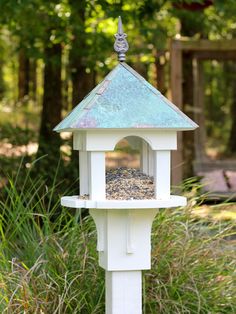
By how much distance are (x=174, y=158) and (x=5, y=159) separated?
2.34 meters

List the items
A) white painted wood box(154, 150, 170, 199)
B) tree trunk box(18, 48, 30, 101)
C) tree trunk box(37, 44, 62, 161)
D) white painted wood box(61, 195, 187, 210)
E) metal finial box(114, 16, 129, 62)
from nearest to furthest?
1. white painted wood box(61, 195, 187, 210)
2. white painted wood box(154, 150, 170, 199)
3. metal finial box(114, 16, 129, 62)
4. tree trunk box(37, 44, 62, 161)
5. tree trunk box(18, 48, 30, 101)

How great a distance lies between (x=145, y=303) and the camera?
450cm

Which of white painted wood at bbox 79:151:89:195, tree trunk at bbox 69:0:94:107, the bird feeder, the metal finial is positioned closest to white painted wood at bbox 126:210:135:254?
the bird feeder

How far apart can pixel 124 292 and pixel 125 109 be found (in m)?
1.02

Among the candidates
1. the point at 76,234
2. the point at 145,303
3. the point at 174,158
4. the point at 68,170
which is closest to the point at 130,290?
the point at 145,303

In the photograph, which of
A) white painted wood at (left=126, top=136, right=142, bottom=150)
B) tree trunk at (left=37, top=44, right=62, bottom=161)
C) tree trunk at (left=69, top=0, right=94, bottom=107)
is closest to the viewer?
white painted wood at (left=126, top=136, right=142, bottom=150)

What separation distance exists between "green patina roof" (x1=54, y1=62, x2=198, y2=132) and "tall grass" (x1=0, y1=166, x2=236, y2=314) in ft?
3.04

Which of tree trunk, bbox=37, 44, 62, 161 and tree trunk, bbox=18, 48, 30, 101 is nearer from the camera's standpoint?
tree trunk, bbox=37, 44, 62, 161

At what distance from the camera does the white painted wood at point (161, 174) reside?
3949 mm

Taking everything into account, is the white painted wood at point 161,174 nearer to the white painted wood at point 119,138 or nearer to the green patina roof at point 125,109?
the white painted wood at point 119,138

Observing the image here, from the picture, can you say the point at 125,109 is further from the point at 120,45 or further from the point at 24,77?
the point at 24,77

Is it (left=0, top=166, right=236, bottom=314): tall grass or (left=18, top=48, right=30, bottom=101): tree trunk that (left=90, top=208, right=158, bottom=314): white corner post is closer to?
(left=0, top=166, right=236, bottom=314): tall grass

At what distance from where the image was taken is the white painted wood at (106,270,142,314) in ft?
13.3

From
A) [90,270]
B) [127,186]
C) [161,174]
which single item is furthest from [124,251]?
[90,270]
